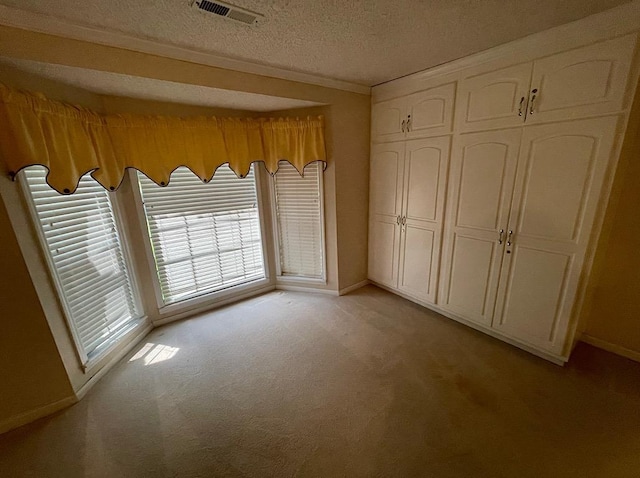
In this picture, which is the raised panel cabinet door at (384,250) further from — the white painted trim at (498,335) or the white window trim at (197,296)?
the white window trim at (197,296)

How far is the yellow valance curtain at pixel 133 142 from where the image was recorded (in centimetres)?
148

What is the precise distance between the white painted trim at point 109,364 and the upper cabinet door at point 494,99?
3346mm

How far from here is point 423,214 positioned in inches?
98.9

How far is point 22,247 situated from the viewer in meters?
1.49

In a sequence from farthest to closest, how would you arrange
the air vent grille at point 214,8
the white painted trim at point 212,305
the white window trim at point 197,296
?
1. the white painted trim at point 212,305
2. the white window trim at point 197,296
3. the air vent grille at point 214,8

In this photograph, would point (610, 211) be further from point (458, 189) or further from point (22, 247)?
point (22, 247)

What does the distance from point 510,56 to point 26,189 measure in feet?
10.5

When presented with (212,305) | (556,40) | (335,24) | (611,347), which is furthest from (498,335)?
(212,305)

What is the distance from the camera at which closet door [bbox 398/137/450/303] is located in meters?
2.32

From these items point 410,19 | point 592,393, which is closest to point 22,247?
point 410,19

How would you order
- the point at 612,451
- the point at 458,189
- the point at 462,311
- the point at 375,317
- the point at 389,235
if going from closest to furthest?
1. the point at 612,451
2. the point at 458,189
3. the point at 462,311
4. the point at 375,317
5. the point at 389,235

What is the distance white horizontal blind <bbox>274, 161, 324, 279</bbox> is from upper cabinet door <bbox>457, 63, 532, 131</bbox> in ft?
4.59

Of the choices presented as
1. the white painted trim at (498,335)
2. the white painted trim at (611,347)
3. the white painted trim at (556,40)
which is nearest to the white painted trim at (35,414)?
the white painted trim at (498,335)

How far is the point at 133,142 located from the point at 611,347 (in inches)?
164
